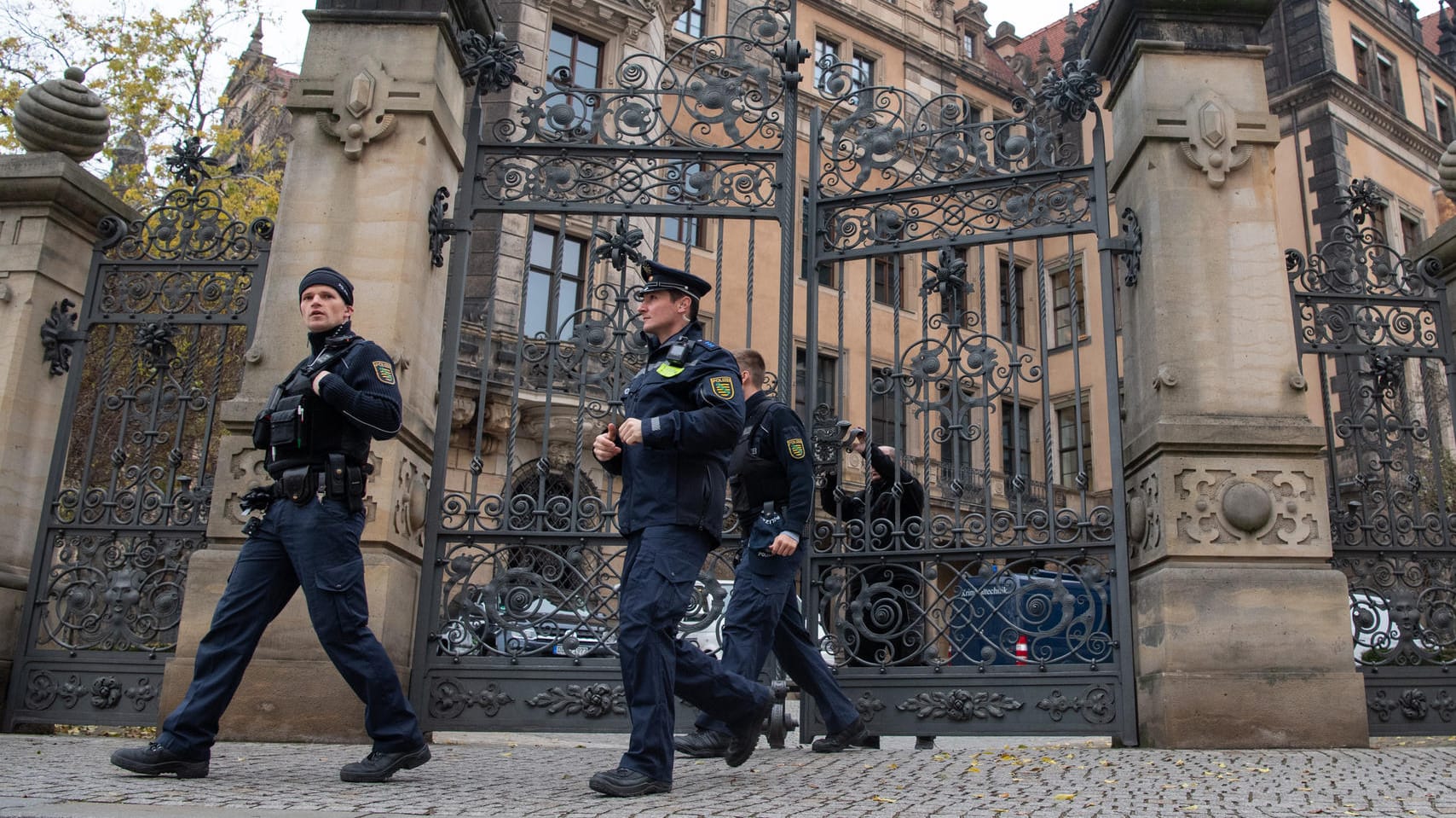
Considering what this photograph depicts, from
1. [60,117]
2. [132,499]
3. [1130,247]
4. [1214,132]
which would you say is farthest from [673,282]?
[60,117]

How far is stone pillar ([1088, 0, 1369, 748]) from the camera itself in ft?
21.9

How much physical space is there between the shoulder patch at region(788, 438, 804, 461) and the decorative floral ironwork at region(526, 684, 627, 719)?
1917mm

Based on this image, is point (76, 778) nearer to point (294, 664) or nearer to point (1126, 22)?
point (294, 664)

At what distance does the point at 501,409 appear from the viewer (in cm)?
1848

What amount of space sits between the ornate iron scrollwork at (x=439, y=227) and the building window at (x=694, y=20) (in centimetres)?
1842

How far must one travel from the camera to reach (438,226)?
312 inches

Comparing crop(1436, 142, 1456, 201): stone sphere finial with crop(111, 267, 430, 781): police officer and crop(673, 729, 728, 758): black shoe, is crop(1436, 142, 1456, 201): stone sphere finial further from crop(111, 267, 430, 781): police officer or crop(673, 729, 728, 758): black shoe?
crop(111, 267, 430, 781): police officer

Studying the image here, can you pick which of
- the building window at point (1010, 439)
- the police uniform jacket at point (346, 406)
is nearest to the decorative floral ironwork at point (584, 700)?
the police uniform jacket at point (346, 406)

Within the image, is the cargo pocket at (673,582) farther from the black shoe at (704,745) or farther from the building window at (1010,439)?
the building window at (1010,439)

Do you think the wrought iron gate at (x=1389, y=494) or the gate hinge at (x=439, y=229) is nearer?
the wrought iron gate at (x=1389, y=494)

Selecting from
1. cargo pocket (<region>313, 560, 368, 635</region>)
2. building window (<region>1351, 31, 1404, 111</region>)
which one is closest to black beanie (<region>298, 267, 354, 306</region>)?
cargo pocket (<region>313, 560, 368, 635</region>)

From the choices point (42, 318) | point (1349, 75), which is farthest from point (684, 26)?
point (42, 318)

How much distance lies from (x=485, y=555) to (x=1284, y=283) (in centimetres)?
522

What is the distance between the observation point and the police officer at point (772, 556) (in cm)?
609
